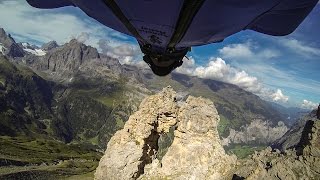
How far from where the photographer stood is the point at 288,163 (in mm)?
101188

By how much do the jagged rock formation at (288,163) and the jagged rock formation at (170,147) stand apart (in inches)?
223

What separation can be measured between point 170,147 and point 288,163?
3291cm

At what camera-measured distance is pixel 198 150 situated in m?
92.1

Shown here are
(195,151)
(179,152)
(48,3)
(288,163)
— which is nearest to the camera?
(48,3)

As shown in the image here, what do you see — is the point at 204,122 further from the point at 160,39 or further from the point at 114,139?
the point at 160,39

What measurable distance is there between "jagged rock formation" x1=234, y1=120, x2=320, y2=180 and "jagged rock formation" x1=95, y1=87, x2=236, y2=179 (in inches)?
223

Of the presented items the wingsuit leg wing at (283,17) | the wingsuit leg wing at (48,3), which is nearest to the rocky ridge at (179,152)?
the wingsuit leg wing at (283,17)

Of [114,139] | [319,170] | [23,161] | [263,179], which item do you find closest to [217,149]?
[263,179]

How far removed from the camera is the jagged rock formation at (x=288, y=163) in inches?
3356

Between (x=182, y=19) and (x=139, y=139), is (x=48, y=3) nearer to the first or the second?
(x=182, y=19)

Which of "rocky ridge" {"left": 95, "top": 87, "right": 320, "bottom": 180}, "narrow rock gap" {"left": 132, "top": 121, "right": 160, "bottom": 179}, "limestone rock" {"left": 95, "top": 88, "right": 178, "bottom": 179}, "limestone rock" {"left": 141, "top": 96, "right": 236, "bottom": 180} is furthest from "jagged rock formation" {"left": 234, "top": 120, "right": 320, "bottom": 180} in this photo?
"limestone rock" {"left": 95, "top": 88, "right": 178, "bottom": 179}

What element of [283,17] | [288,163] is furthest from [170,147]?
[283,17]

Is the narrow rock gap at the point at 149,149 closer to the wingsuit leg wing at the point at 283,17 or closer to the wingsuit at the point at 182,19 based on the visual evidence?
the wingsuit leg wing at the point at 283,17

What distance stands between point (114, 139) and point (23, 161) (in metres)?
100
